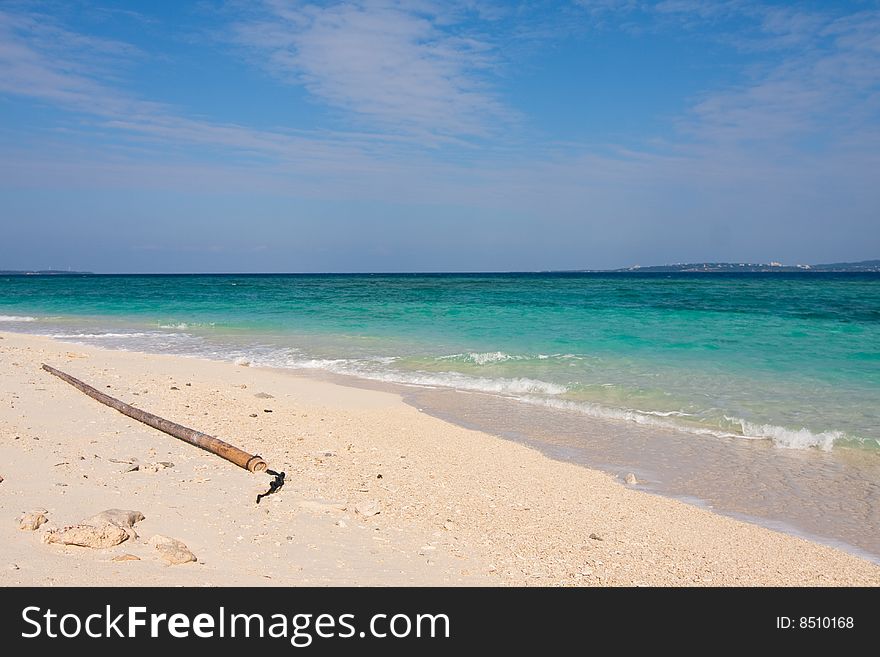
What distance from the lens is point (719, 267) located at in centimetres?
19050

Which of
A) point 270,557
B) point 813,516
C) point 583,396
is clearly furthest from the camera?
point 583,396

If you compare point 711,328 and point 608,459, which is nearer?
point 608,459

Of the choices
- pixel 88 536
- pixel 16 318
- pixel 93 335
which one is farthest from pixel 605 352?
pixel 16 318

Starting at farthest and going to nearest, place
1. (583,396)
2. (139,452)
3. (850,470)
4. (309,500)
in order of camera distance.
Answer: (583,396) < (850,470) < (139,452) < (309,500)

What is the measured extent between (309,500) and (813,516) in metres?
4.57

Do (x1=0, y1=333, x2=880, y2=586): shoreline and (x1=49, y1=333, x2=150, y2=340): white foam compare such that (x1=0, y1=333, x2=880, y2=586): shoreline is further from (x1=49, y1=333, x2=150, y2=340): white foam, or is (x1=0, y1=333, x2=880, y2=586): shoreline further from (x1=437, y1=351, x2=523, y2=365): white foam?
(x1=49, y1=333, x2=150, y2=340): white foam

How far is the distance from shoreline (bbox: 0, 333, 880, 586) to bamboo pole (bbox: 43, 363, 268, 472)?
0.11 meters

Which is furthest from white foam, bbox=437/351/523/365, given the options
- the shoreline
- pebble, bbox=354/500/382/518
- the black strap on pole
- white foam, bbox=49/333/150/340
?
white foam, bbox=49/333/150/340

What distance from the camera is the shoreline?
3.98m

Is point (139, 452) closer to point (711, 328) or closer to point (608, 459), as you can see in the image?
point (608, 459)

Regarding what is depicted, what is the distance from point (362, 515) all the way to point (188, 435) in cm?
274
